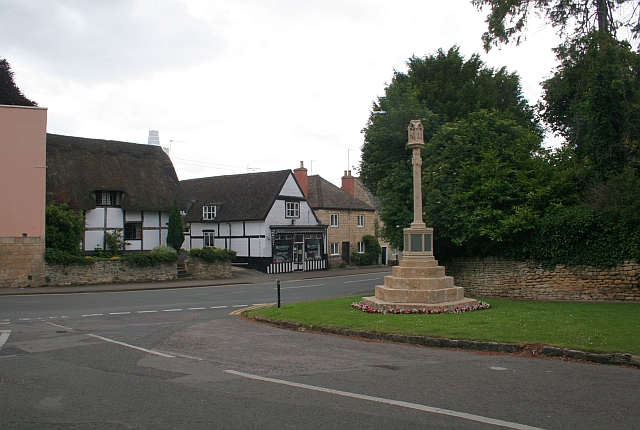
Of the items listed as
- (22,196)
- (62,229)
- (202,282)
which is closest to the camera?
(22,196)

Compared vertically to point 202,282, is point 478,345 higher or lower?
higher

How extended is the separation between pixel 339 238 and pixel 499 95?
74.6 feet

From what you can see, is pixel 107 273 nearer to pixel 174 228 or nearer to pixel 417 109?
pixel 174 228

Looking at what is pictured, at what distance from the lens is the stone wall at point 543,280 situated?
20.3m

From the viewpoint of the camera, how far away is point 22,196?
97.8 ft

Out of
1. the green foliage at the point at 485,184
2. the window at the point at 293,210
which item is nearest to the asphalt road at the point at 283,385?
the green foliage at the point at 485,184

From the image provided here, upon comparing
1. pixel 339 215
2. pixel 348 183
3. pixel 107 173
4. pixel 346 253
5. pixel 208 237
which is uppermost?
pixel 348 183

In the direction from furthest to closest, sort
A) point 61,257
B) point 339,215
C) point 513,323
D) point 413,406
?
point 339,215, point 61,257, point 513,323, point 413,406

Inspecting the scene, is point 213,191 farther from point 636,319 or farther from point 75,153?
point 636,319

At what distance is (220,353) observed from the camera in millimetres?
10570

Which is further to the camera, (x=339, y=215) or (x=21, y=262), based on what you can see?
(x=339, y=215)

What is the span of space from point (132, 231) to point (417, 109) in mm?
20847

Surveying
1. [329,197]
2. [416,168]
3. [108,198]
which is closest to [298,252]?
[329,197]

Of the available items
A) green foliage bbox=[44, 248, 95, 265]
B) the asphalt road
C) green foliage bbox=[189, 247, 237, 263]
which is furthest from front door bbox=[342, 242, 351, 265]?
the asphalt road
